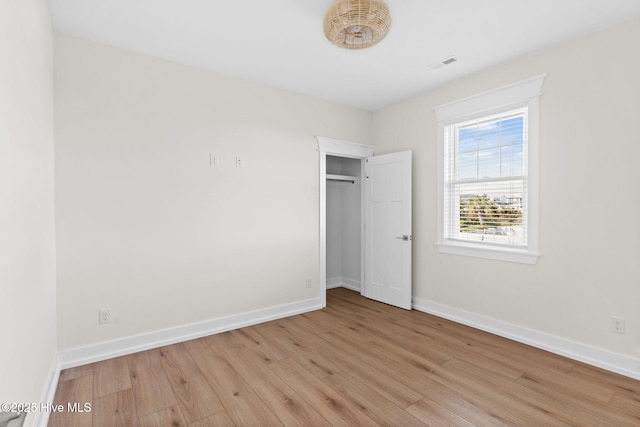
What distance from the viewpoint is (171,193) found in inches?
123

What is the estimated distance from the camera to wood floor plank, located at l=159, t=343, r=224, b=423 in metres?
2.08

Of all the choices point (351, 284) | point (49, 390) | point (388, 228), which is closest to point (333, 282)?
point (351, 284)

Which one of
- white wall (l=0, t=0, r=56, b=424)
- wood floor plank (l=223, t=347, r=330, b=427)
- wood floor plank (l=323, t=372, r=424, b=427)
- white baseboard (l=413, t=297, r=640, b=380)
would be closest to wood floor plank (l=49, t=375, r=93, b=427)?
white wall (l=0, t=0, r=56, b=424)

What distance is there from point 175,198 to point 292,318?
1.90m

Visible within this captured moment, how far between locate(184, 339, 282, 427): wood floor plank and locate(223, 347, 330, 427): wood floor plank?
1.8 inches

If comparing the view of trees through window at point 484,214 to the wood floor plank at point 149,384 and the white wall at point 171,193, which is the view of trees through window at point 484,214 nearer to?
the white wall at point 171,193

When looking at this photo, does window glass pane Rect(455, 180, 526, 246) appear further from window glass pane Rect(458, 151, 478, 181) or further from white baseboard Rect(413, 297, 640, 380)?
white baseboard Rect(413, 297, 640, 380)

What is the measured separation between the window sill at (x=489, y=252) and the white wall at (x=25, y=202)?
3.68 meters

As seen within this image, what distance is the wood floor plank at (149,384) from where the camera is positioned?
2.13 metres

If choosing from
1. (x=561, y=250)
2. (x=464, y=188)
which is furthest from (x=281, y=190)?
(x=561, y=250)

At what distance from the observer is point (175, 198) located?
3.16 m

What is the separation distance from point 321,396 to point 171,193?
7.39 ft

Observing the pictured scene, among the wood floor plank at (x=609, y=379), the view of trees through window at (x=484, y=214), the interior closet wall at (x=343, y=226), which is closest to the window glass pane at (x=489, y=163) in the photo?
the view of trees through window at (x=484, y=214)

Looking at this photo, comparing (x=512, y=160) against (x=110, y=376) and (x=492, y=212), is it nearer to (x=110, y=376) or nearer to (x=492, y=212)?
(x=492, y=212)
